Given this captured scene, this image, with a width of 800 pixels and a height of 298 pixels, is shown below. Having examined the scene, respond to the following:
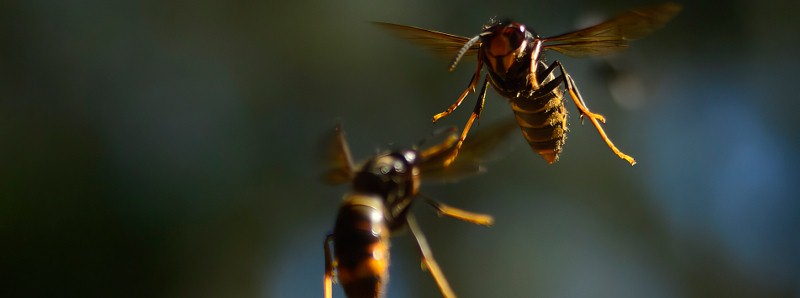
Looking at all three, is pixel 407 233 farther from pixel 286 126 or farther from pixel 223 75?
pixel 223 75

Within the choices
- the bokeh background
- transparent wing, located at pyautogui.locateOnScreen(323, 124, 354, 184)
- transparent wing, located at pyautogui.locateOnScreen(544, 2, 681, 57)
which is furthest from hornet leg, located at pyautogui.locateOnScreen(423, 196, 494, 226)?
the bokeh background

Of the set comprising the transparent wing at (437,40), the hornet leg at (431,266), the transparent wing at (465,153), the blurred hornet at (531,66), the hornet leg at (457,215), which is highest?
the transparent wing at (437,40)

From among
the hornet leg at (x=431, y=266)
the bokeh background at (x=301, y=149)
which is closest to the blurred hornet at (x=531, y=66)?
the hornet leg at (x=431, y=266)

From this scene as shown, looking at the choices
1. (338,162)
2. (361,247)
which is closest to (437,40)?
(361,247)

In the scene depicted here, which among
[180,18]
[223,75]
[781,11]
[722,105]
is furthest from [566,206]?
[180,18]

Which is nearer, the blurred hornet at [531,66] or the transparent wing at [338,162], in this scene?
the blurred hornet at [531,66]

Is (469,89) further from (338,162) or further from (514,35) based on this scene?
(338,162)

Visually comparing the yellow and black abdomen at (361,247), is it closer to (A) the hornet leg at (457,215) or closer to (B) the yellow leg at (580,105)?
(A) the hornet leg at (457,215)
